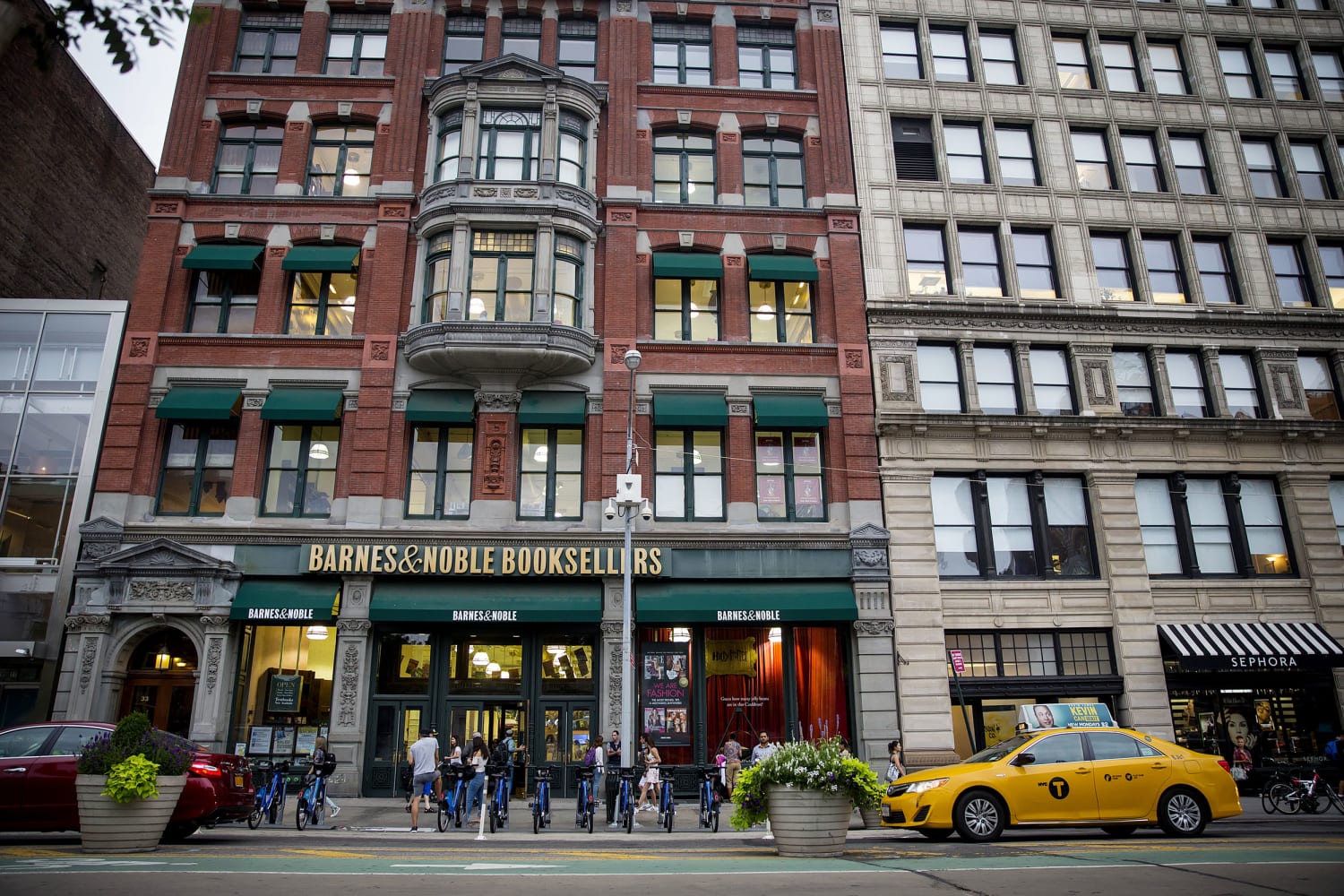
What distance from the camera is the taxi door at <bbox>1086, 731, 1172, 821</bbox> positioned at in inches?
558

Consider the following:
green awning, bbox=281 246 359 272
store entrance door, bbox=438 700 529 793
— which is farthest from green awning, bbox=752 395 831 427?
green awning, bbox=281 246 359 272

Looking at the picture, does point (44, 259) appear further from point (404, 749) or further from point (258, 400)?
point (404, 749)

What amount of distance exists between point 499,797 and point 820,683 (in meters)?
10.2

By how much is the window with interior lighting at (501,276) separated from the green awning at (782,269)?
21.3ft

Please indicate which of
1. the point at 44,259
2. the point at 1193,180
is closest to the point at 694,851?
the point at 1193,180

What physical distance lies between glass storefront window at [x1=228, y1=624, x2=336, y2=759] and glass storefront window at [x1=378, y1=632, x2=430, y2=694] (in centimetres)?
126

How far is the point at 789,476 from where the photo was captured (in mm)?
25062

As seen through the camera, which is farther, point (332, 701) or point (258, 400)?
point (258, 400)

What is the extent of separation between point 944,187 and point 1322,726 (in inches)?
727

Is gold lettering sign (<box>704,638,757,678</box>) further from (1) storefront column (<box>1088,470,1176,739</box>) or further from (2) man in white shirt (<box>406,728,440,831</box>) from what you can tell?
(1) storefront column (<box>1088,470,1176,739</box>)

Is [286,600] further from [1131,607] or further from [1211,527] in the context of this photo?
[1211,527]

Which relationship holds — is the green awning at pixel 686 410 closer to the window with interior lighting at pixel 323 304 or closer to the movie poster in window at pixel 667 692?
the movie poster in window at pixel 667 692

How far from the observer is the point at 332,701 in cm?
2208

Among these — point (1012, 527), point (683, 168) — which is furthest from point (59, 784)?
point (1012, 527)
